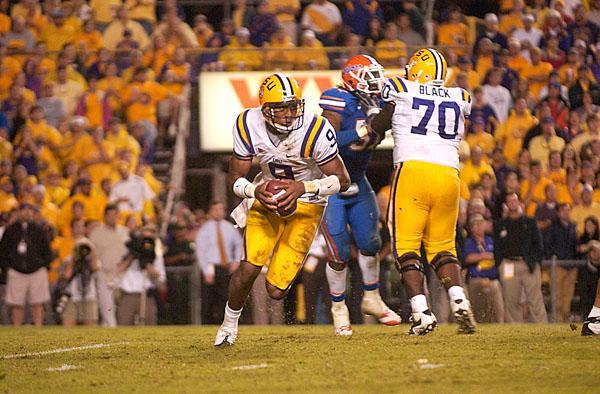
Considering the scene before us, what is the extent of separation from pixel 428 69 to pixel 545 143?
7.16 metres

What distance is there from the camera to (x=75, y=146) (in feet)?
53.6

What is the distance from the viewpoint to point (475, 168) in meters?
15.2

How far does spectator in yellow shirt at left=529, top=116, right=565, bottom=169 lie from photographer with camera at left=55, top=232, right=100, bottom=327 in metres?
5.93

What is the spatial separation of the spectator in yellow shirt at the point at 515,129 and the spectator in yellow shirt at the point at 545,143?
0.77ft

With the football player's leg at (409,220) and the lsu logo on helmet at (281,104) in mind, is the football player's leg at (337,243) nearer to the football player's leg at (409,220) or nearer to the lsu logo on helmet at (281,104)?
the football player's leg at (409,220)

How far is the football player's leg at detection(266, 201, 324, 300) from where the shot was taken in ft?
27.4

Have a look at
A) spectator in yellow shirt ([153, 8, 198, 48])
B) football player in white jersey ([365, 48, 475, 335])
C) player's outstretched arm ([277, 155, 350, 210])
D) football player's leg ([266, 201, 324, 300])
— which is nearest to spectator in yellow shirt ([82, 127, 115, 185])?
spectator in yellow shirt ([153, 8, 198, 48])

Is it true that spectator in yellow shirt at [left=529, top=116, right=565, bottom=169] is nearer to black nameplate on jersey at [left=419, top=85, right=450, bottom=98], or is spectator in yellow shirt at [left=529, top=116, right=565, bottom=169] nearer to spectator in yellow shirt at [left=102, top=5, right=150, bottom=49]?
spectator in yellow shirt at [left=102, top=5, right=150, bottom=49]

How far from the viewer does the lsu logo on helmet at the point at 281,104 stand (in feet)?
26.6

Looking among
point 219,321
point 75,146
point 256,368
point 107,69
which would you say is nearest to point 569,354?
point 256,368

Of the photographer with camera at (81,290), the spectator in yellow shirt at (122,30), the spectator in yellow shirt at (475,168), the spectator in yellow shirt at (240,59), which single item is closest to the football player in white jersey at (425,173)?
the photographer with camera at (81,290)

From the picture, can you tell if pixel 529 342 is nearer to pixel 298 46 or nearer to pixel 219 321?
pixel 219 321

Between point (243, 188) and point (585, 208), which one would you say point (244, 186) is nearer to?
point (243, 188)

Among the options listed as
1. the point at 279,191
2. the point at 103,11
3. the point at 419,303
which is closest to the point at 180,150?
the point at 103,11
